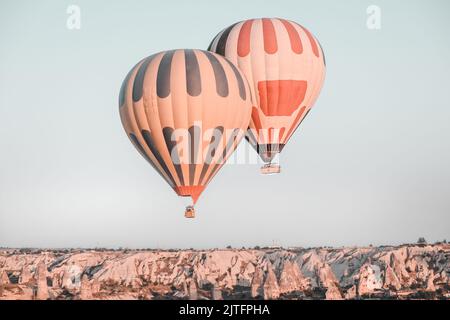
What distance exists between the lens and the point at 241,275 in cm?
14738

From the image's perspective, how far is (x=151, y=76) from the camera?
31.1 m

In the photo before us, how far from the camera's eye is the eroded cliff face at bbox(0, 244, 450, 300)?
14225 cm

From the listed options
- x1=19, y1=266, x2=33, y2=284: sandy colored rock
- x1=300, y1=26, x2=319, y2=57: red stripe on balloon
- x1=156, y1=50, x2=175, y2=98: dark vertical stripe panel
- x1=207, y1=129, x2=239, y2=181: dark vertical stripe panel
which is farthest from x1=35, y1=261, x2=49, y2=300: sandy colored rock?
x1=156, y1=50, x2=175, y2=98: dark vertical stripe panel

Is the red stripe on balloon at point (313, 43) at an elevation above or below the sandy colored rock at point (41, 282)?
above

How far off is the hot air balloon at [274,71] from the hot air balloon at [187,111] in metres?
1.96

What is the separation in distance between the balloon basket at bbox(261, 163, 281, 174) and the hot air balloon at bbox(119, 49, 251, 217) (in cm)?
287

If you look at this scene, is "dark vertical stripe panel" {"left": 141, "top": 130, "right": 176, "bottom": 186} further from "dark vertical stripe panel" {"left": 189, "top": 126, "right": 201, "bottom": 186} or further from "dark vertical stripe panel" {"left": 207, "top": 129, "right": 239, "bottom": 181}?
"dark vertical stripe panel" {"left": 207, "top": 129, "right": 239, "bottom": 181}

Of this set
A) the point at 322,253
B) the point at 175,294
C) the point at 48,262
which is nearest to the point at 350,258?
the point at 322,253

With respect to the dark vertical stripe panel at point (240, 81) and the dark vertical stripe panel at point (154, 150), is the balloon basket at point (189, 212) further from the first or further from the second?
the dark vertical stripe panel at point (240, 81)

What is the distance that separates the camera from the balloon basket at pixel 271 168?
34.4 metres

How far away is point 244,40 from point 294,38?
1871mm

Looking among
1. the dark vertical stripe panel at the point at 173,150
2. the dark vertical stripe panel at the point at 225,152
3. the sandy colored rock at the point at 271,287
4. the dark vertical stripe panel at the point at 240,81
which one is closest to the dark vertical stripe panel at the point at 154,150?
the dark vertical stripe panel at the point at 173,150

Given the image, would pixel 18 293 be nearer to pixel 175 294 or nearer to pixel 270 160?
pixel 175 294

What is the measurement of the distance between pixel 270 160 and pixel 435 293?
368 feet
